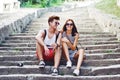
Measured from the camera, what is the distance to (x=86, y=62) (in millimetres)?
8312

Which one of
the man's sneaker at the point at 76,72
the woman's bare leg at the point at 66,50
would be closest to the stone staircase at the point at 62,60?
the man's sneaker at the point at 76,72

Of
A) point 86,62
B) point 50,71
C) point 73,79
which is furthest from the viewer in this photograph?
point 86,62

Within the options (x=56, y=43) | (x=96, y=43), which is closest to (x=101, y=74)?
(x=56, y=43)

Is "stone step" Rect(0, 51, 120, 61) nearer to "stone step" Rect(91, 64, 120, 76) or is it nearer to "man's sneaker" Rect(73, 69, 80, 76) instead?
"stone step" Rect(91, 64, 120, 76)

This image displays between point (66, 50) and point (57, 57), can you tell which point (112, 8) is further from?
point (57, 57)

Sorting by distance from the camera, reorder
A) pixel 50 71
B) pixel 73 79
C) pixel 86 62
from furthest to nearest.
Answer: pixel 86 62 → pixel 50 71 → pixel 73 79

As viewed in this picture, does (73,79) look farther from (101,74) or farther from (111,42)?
(111,42)

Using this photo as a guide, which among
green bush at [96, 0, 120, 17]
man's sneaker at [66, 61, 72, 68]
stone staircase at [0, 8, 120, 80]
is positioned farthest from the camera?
green bush at [96, 0, 120, 17]

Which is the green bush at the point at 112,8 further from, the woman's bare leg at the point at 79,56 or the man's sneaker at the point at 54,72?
the man's sneaker at the point at 54,72

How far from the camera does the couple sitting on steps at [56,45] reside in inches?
309

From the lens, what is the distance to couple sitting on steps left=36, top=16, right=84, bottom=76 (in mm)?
7859

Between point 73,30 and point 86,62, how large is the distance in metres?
0.78

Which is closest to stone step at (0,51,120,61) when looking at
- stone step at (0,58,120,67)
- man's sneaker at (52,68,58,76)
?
stone step at (0,58,120,67)

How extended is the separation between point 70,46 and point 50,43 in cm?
43
